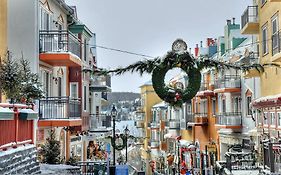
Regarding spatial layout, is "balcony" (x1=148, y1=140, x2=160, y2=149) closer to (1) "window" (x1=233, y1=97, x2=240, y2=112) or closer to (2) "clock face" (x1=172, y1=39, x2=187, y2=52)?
(1) "window" (x1=233, y1=97, x2=240, y2=112)

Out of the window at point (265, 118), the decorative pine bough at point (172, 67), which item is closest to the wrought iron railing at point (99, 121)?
the window at point (265, 118)

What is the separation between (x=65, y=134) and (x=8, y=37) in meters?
8.77

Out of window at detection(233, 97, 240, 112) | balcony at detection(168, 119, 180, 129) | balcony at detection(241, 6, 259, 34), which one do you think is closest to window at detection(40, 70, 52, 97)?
balcony at detection(241, 6, 259, 34)

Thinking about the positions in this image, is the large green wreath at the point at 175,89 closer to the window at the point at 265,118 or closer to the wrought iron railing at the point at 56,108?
the window at the point at 265,118

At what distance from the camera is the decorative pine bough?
48.4ft

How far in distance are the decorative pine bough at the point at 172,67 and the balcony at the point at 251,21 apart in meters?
15.7

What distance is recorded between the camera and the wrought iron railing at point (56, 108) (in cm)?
2405

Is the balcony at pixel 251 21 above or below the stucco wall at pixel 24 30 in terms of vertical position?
above

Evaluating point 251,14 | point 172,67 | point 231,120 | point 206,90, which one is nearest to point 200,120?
point 206,90

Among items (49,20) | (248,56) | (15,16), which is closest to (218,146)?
(248,56)

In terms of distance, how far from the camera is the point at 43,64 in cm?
2488

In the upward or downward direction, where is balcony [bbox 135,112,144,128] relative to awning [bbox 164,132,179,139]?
upward

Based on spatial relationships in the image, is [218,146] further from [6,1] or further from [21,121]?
[21,121]

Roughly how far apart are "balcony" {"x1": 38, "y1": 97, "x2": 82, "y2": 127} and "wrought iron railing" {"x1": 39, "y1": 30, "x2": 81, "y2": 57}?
2276 mm
